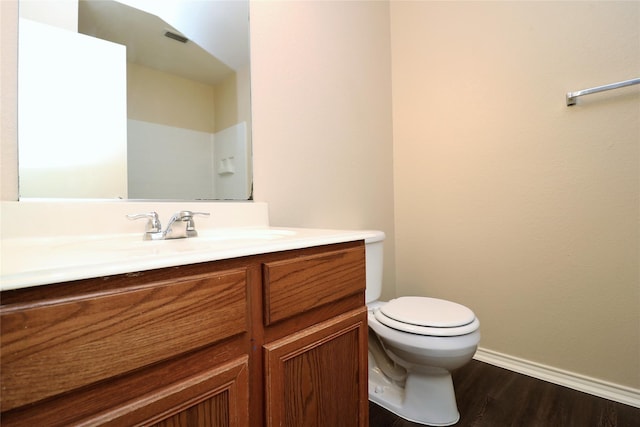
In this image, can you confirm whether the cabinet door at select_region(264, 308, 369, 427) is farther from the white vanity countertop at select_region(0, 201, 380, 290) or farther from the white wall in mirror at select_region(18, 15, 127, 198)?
the white wall in mirror at select_region(18, 15, 127, 198)

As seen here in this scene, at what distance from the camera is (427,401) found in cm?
116

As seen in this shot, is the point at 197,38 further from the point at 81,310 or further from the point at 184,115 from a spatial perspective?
the point at 81,310

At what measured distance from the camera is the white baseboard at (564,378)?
1.23 metres

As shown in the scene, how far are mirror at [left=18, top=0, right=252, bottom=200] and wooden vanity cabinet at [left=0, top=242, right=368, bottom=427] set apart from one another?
561 mm

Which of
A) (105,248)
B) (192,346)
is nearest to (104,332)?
(192,346)

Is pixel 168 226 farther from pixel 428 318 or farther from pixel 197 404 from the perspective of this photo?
pixel 428 318

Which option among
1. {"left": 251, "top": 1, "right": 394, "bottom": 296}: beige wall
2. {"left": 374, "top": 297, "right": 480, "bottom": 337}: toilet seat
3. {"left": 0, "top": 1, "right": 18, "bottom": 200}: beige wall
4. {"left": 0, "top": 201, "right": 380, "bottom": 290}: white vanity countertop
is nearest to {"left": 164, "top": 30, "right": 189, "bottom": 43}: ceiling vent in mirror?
{"left": 251, "top": 1, "right": 394, "bottom": 296}: beige wall

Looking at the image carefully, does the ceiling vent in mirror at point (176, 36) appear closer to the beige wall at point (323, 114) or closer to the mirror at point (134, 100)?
the mirror at point (134, 100)

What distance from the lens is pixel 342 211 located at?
1.54 m

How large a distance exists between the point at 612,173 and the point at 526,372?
39.1 inches

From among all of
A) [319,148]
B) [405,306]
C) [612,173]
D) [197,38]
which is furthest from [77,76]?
[612,173]

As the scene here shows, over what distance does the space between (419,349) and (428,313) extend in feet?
0.53

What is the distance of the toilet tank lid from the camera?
1091 mm

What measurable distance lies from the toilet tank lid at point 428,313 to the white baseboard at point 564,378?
23.0 inches
